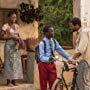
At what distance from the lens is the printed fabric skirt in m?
10.9

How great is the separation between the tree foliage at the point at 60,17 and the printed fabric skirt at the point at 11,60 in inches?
527

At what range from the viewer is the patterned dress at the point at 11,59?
10.9 metres

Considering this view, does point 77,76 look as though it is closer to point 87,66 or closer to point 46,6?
point 87,66

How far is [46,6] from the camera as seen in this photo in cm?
2559

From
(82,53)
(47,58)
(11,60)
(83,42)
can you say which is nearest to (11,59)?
(11,60)

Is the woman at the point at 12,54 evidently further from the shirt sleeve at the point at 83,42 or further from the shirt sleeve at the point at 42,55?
the shirt sleeve at the point at 83,42

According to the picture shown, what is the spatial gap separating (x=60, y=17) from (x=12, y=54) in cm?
1453

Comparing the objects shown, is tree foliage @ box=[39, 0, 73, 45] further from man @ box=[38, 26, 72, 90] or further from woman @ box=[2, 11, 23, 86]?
man @ box=[38, 26, 72, 90]

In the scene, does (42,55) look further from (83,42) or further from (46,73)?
(83,42)

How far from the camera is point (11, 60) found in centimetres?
1097

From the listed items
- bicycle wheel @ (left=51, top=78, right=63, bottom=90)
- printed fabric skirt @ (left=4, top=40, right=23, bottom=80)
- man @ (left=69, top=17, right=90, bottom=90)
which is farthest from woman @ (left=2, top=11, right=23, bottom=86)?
man @ (left=69, top=17, right=90, bottom=90)

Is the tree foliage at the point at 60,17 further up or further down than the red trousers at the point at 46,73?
further up

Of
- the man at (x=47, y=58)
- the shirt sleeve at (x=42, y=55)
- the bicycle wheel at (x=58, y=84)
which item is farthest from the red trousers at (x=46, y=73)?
the bicycle wheel at (x=58, y=84)

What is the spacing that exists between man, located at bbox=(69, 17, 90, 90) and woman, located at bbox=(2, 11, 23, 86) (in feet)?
5.78
